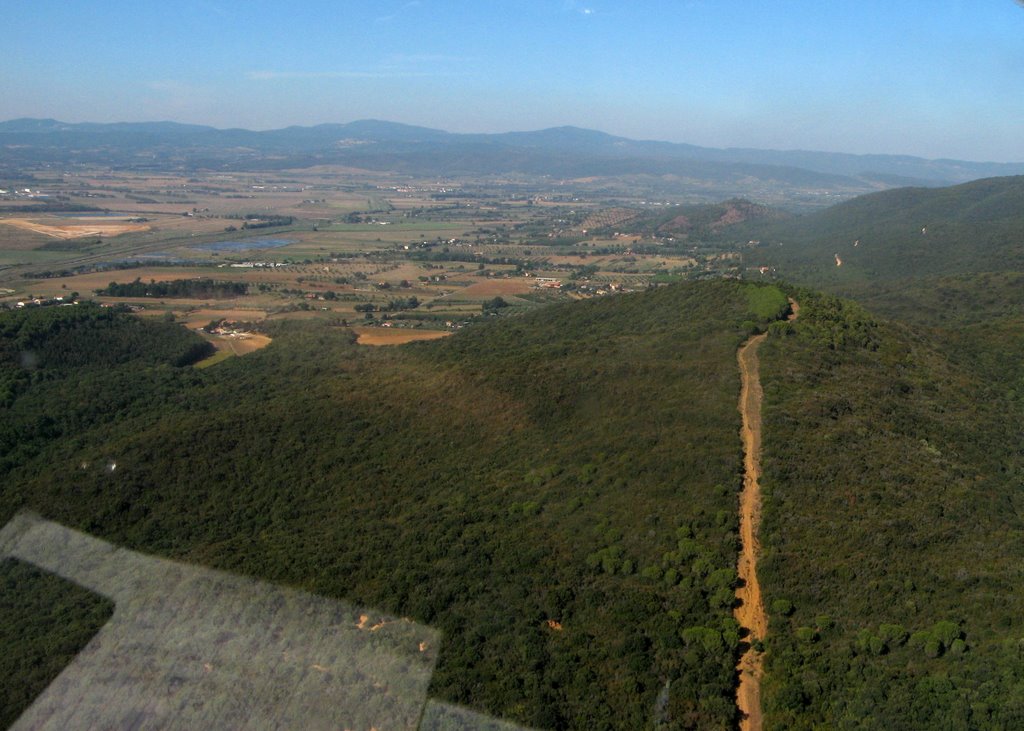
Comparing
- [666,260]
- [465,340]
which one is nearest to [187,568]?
[465,340]

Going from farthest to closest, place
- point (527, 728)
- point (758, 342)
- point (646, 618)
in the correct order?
1. point (758, 342)
2. point (646, 618)
3. point (527, 728)

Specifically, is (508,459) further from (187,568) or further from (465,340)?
(465,340)

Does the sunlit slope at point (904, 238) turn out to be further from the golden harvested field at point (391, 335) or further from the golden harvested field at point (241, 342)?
the golden harvested field at point (241, 342)

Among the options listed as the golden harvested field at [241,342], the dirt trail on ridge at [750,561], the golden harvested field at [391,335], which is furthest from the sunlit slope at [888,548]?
the golden harvested field at [241,342]

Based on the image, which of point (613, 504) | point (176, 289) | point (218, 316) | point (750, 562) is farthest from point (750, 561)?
point (176, 289)

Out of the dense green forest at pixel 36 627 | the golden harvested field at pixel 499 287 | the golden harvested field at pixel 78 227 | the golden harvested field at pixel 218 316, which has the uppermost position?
the dense green forest at pixel 36 627
